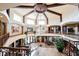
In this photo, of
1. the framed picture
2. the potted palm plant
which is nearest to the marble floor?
the potted palm plant

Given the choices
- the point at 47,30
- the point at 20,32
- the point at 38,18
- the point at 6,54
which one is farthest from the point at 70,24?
the point at 6,54

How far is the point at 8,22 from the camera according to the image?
1.64 metres

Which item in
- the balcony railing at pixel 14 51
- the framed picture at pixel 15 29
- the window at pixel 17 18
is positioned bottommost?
the balcony railing at pixel 14 51

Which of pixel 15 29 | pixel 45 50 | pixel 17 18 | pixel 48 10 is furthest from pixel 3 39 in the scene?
pixel 48 10

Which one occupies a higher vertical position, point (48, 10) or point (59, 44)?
point (48, 10)

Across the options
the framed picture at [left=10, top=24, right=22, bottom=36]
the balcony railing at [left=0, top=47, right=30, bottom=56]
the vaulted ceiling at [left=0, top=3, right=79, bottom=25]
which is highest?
the vaulted ceiling at [left=0, top=3, right=79, bottom=25]

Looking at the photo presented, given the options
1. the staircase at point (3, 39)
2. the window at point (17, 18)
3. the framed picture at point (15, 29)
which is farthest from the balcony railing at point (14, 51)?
the window at point (17, 18)

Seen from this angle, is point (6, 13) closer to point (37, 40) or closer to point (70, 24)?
point (37, 40)

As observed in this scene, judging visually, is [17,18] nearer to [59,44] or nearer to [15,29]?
[15,29]

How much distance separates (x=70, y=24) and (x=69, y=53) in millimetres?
393

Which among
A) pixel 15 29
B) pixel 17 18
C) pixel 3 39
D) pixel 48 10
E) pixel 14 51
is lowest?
pixel 14 51

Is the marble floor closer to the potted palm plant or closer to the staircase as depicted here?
the potted palm plant

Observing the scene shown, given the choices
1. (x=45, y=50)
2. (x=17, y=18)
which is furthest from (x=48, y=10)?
(x=45, y=50)

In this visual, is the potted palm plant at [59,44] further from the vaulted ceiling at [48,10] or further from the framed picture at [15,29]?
the framed picture at [15,29]
